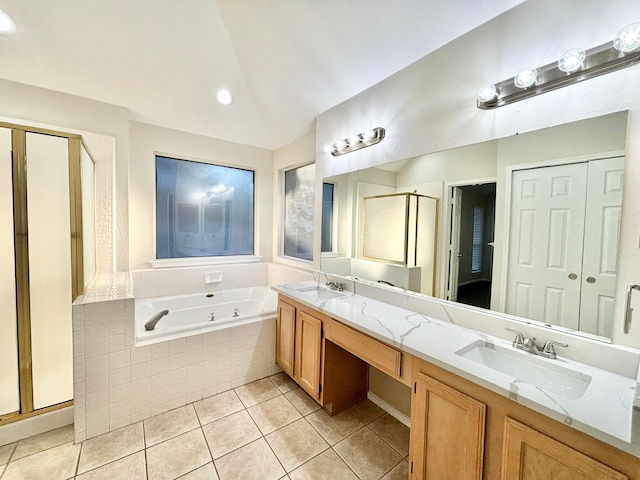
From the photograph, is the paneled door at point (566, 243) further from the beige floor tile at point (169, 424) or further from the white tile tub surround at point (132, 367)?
the beige floor tile at point (169, 424)

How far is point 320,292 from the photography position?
97.3 inches

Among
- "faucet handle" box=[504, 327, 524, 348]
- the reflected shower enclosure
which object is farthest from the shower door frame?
"faucet handle" box=[504, 327, 524, 348]

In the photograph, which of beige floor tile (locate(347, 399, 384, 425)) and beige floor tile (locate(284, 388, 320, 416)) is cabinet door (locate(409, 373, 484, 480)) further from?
beige floor tile (locate(284, 388, 320, 416))

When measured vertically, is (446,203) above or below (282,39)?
below

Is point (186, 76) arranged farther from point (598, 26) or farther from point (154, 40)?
point (598, 26)

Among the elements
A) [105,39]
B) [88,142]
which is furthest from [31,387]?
[105,39]

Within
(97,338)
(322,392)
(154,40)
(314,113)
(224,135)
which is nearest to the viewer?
(97,338)

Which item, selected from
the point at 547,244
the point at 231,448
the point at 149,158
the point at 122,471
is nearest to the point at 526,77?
the point at 547,244

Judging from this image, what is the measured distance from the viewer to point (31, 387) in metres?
1.83

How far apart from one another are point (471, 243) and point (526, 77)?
2.74 ft

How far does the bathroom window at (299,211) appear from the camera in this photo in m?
3.21

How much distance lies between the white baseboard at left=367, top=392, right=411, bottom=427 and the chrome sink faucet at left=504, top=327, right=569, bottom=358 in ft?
3.58

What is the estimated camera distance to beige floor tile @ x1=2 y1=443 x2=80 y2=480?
1504 mm

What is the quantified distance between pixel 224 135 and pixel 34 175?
1.85 m
